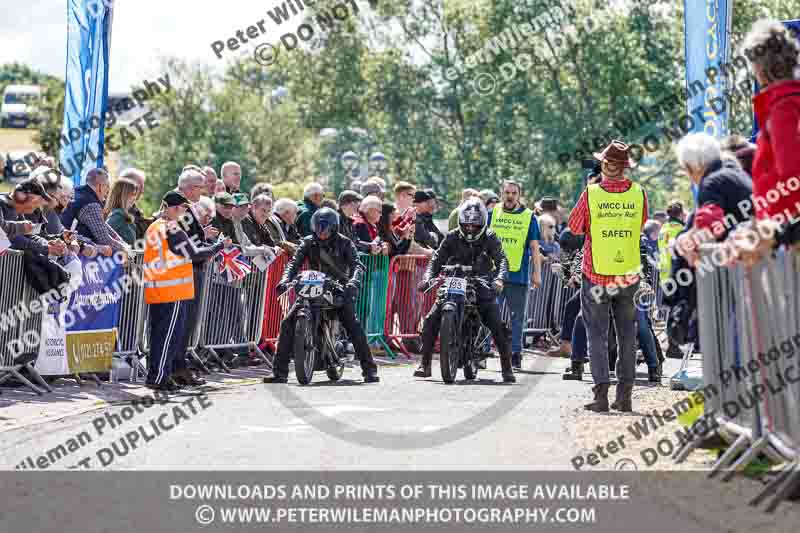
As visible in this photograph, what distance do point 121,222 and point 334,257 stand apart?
7.09 ft

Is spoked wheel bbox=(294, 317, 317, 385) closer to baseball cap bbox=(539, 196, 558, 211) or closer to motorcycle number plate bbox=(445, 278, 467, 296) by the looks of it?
motorcycle number plate bbox=(445, 278, 467, 296)

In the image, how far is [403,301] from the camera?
1955cm

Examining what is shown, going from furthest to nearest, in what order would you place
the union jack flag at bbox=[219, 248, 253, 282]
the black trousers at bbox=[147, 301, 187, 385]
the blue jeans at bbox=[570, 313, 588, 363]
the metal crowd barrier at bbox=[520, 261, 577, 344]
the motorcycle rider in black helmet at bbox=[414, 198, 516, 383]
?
the metal crowd barrier at bbox=[520, 261, 577, 344]
the union jack flag at bbox=[219, 248, 253, 282]
the blue jeans at bbox=[570, 313, 588, 363]
the motorcycle rider in black helmet at bbox=[414, 198, 516, 383]
the black trousers at bbox=[147, 301, 187, 385]

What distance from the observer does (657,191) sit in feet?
190

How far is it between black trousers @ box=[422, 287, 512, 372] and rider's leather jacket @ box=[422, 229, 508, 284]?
10.1 inches

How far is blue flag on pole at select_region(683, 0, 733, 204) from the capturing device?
13719mm

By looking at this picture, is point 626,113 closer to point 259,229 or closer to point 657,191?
point 657,191

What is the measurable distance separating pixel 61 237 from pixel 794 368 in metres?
7.97

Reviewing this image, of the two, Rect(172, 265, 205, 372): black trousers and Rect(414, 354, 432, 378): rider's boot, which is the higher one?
Rect(172, 265, 205, 372): black trousers

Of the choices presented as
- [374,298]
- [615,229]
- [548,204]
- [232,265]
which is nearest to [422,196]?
[374,298]

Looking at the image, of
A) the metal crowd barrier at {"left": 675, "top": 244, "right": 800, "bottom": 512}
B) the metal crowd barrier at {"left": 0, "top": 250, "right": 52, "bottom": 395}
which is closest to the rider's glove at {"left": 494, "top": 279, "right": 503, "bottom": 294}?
the metal crowd barrier at {"left": 0, "top": 250, "right": 52, "bottom": 395}

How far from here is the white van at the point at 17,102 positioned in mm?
96562

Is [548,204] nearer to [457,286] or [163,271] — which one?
[457,286]

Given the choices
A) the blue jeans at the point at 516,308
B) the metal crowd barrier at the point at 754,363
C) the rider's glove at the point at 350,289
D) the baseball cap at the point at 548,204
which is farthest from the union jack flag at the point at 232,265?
the metal crowd barrier at the point at 754,363
